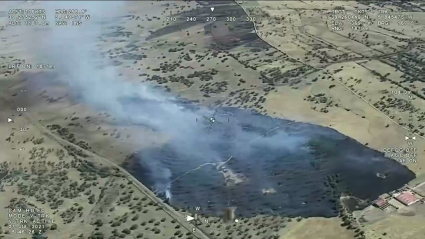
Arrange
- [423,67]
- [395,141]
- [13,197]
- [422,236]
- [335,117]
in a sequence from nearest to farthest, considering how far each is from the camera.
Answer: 1. [422,236]
2. [13,197]
3. [395,141]
4. [335,117]
5. [423,67]

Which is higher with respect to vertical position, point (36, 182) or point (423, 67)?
point (423, 67)

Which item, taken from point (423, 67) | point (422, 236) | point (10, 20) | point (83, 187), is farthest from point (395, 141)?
point (10, 20)

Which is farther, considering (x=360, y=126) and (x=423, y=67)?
(x=423, y=67)

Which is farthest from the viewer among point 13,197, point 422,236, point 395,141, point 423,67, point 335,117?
point 423,67

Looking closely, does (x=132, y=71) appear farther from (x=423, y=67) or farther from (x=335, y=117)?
(x=423, y=67)
